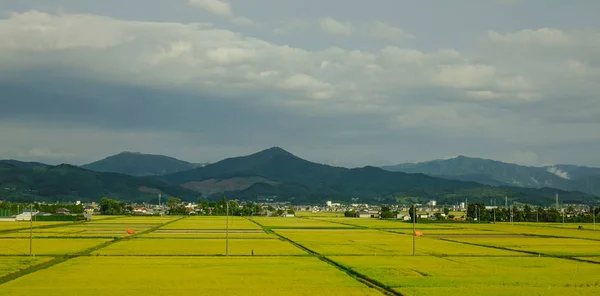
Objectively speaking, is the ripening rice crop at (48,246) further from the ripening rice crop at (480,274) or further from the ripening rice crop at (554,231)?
the ripening rice crop at (554,231)

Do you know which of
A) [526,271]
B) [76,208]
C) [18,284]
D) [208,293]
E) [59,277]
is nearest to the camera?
[208,293]

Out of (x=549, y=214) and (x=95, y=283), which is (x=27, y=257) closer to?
(x=95, y=283)

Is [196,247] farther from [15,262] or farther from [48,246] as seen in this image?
[15,262]

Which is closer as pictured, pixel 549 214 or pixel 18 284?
pixel 18 284

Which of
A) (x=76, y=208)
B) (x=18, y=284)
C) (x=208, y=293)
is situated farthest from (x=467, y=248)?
(x=76, y=208)

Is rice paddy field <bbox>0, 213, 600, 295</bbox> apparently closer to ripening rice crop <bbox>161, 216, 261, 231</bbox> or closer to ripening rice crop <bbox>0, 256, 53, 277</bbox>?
ripening rice crop <bbox>0, 256, 53, 277</bbox>

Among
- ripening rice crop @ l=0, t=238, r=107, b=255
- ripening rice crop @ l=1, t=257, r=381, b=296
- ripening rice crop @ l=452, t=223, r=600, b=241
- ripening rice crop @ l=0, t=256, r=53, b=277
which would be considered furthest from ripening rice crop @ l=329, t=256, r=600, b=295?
ripening rice crop @ l=452, t=223, r=600, b=241
